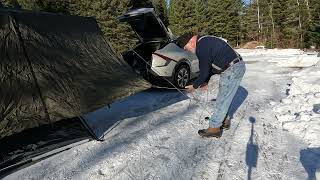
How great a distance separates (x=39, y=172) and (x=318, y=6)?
3547 cm

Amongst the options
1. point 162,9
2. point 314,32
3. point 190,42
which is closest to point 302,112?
point 190,42

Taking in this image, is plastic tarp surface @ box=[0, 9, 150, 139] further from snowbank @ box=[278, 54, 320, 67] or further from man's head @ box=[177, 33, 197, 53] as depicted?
snowbank @ box=[278, 54, 320, 67]

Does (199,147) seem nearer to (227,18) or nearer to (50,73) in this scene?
(50,73)

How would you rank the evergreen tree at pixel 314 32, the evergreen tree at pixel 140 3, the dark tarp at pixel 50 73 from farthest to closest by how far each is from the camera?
the evergreen tree at pixel 140 3, the evergreen tree at pixel 314 32, the dark tarp at pixel 50 73

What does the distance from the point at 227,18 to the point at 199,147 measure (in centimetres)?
5742

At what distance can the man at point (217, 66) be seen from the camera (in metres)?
6.02

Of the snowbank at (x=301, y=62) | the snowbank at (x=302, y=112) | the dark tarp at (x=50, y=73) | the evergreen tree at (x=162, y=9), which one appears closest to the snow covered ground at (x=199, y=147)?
the snowbank at (x=302, y=112)

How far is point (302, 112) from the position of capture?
704cm

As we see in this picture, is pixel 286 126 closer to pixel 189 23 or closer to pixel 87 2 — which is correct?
pixel 87 2

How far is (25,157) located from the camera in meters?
5.50

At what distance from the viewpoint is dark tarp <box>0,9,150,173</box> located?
523 cm

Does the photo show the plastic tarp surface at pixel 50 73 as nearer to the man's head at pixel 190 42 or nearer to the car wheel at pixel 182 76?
the man's head at pixel 190 42

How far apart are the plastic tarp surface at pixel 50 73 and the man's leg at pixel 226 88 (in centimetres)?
141

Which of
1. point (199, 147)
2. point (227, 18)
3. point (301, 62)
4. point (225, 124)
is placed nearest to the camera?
point (199, 147)
